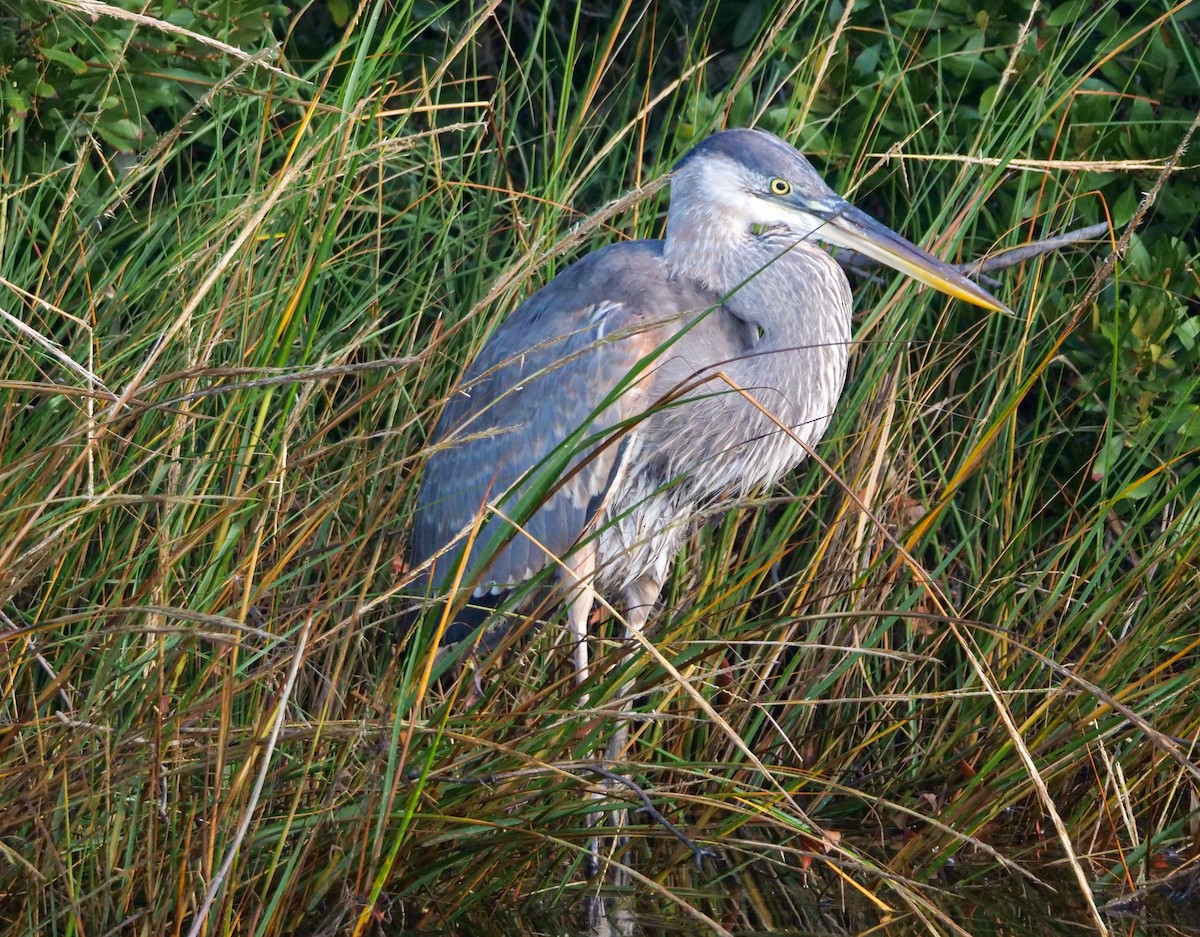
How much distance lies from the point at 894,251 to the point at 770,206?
0.36 m

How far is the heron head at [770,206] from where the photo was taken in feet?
9.85

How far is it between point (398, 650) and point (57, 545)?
581 mm

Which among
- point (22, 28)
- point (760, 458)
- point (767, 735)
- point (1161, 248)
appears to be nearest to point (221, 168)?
point (22, 28)

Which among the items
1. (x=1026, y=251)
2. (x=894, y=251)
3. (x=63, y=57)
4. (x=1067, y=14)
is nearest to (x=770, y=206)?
(x=894, y=251)

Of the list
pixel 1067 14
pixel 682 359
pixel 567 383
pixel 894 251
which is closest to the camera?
pixel 894 251

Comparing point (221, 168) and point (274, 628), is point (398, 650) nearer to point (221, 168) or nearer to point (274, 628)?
point (274, 628)

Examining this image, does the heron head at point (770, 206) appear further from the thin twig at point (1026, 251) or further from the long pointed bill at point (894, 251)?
the thin twig at point (1026, 251)

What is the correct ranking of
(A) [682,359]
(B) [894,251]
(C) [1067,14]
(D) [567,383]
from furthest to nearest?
1. (C) [1067,14]
2. (D) [567,383]
3. (A) [682,359]
4. (B) [894,251]

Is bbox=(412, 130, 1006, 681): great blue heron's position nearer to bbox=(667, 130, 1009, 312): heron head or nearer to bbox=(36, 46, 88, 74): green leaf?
bbox=(667, 130, 1009, 312): heron head

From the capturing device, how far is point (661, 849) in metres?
2.91

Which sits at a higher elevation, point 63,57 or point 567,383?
point 63,57

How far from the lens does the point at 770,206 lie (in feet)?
10.6

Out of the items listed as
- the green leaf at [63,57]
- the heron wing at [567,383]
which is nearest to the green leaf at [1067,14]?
the heron wing at [567,383]

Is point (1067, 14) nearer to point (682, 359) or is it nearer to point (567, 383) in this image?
point (682, 359)
